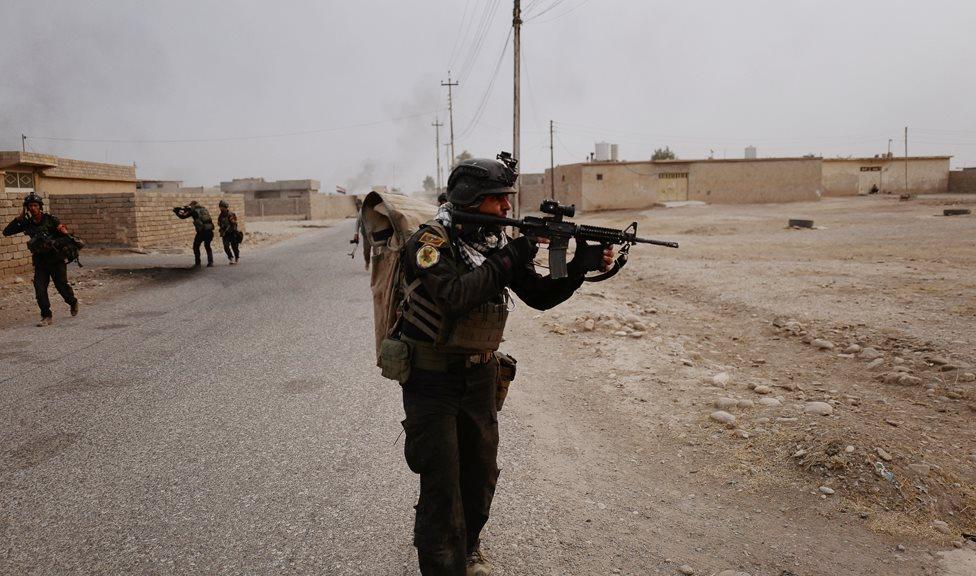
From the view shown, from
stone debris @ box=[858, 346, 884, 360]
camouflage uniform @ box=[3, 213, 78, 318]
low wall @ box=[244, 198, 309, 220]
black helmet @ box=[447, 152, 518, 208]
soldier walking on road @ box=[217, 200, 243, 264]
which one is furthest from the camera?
low wall @ box=[244, 198, 309, 220]

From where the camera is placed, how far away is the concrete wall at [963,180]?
39.7 meters

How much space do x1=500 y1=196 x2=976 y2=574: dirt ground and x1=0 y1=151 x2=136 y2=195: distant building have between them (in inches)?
689

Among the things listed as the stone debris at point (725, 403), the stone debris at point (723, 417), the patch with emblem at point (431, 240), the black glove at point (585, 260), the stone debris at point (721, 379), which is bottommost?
the stone debris at point (723, 417)

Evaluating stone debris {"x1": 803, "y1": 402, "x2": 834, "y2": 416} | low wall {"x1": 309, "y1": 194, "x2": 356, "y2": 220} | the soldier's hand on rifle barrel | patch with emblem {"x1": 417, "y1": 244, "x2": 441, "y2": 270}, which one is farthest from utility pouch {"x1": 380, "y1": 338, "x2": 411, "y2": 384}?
low wall {"x1": 309, "y1": 194, "x2": 356, "y2": 220}

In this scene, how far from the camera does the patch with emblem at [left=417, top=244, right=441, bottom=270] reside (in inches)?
88.3

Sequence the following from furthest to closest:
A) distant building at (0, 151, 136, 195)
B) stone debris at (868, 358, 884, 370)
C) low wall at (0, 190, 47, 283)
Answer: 1. distant building at (0, 151, 136, 195)
2. low wall at (0, 190, 47, 283)
3. stone debris at (868, 358, 884, 370)

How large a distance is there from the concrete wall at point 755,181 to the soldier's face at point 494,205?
38.0 m

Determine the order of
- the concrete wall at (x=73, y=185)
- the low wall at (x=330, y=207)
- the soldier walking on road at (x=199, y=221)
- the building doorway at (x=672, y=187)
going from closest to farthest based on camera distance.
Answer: the soldier walking on road at (x=199, y=221) < the concrete wall at (x=73, y=185) < the building doorway at (x=672, y=187) < the low wall at (x=330, y=207)

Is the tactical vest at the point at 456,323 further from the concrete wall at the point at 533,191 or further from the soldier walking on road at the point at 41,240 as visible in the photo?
the concrete wall at the point at 533,191

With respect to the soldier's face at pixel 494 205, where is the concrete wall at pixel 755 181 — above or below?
above

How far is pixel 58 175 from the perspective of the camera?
68.8 ft

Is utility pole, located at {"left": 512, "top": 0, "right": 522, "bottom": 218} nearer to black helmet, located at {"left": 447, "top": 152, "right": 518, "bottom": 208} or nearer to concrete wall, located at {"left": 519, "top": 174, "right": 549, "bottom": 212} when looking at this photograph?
black helmet, located at {"left": 447, "top": 152, "right": 518, "bottom": 208}

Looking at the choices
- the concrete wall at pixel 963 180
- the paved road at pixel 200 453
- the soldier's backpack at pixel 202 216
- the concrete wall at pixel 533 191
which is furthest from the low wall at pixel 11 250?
the concrete wall at pixel 963 180

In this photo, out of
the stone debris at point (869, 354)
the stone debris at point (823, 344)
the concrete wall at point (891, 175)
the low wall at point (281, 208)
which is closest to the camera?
the stone debris at point (869, 354)
